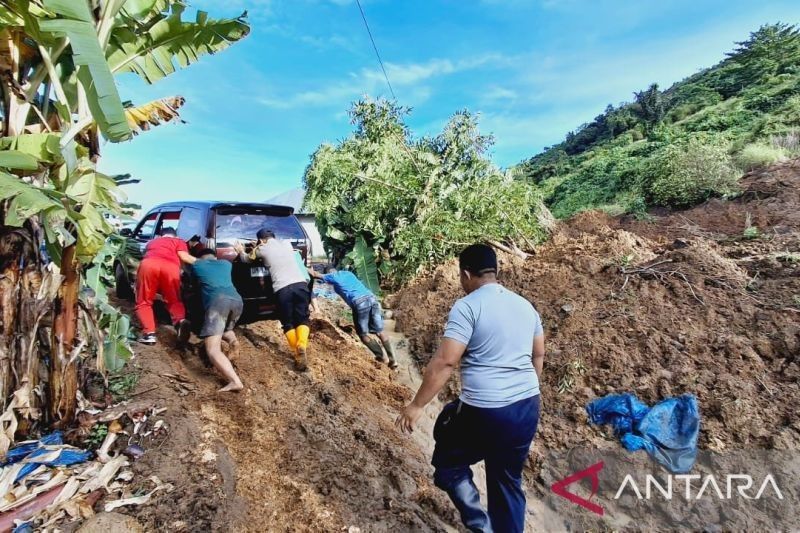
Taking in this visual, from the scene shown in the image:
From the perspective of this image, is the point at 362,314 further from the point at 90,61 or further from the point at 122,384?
the point at 90,61

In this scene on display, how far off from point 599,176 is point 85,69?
21799 mm

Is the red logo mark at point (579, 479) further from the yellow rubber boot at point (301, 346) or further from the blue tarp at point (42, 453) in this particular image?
the blue tarp at point (42, 453)

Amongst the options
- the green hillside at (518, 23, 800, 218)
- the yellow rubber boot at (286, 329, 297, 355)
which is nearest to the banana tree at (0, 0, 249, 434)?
the yellow rubber boot at (286, 329, 297, 355)

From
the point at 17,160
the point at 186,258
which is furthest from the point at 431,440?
the point at 17,160

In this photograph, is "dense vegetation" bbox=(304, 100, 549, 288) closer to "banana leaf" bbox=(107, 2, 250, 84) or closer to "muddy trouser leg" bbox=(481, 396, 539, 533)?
"banana leaf" bbox=(107, 2, 250, 84)

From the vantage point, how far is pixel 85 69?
2697 millimetres

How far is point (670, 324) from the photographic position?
17.6ft

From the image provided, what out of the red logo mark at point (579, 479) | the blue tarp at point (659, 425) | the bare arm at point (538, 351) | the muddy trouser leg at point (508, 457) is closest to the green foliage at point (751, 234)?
the blue tarp at point (659, 425)

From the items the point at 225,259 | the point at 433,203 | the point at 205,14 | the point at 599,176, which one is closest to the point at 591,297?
the point at 433,203

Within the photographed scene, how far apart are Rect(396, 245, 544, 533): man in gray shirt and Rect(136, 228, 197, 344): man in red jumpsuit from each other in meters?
3.88

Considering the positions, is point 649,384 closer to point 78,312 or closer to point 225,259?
point 225,259

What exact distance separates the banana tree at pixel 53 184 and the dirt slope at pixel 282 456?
0.95 meters

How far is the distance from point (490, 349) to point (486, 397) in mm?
279

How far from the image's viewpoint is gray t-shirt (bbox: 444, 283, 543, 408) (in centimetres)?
245
